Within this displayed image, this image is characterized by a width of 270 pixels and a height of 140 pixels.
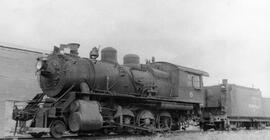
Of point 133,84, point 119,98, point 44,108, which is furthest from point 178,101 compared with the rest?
point 44,108

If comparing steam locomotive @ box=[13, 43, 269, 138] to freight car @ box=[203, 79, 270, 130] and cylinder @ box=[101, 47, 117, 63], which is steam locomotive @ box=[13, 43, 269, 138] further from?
freight car @ box=[203, 79, 270, 130]

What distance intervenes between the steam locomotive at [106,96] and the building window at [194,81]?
5 cm

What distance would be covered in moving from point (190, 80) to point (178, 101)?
188 cm

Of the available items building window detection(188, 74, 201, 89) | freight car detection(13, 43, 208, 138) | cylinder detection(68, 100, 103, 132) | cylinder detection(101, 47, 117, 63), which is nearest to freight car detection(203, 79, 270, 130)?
building window detection(188, 74, 201, 89)

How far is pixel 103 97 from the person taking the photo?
11.3 meters

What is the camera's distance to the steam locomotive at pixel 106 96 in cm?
994

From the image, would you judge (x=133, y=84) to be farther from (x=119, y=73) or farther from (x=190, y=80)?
(x=190, y=80)

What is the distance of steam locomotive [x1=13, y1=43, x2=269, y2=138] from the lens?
9938 millimetres

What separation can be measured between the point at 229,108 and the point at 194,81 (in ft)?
17.4

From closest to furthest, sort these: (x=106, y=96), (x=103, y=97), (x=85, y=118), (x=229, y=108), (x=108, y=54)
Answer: (x=85, y=118) → (x=106, y=96) → (x=103, y=97) → (x=108, y=54) → (x=229, y=108)

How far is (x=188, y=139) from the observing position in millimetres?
11016

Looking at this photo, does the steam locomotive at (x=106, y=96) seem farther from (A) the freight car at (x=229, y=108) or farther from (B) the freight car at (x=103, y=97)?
(A) the freight car at (x=229, y=108)

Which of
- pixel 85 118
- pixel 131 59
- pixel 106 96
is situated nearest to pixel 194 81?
pixel 131 59

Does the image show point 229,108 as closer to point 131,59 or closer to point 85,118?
point 131,59
